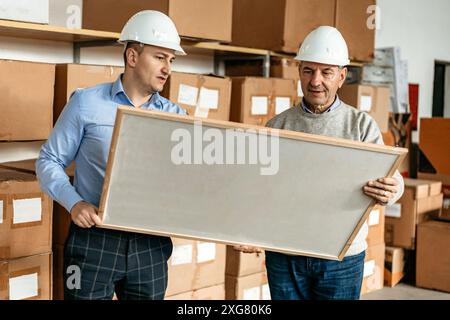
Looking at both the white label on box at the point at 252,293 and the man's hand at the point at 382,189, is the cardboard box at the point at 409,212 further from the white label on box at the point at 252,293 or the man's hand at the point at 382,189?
the man's hand at the point at 382,189

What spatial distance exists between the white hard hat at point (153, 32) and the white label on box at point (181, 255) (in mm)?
1234

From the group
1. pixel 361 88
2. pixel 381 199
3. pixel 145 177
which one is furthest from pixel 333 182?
pixel 361 88

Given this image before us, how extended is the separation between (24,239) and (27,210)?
0.11 m

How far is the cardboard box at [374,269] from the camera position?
13.0 ft

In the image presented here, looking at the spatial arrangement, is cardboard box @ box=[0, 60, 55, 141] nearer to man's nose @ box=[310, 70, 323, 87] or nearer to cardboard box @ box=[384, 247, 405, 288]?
man's nose @ box=[310, 70, 323, 87]

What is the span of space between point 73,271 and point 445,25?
4650 millimetres

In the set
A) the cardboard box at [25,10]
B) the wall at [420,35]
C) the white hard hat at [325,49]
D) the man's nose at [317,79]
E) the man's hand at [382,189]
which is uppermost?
the wall at [420,35]

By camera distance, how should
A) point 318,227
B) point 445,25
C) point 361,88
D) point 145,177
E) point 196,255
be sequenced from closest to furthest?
point 145,177
point 318,227
point 196,255
point 361,88
point 445,25

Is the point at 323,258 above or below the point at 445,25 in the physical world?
below

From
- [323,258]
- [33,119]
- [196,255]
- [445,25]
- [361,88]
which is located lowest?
[196,255]

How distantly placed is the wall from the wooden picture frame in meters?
3.22

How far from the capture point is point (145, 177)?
1.74m

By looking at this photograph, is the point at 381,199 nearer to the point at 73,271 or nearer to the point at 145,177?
the point at 145,177

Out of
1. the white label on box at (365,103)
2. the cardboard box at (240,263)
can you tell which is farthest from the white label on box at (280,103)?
the cardboard box at (240,263)
